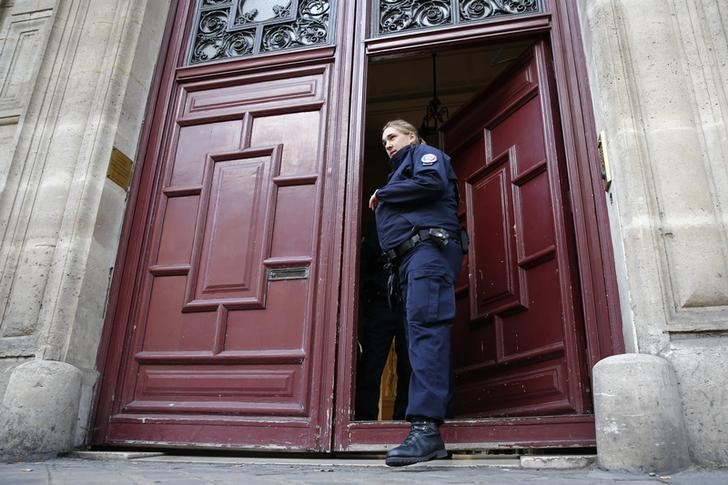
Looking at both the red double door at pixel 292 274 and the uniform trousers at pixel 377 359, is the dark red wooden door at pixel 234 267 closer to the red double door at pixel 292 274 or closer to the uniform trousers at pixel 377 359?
the red double door at pixel 292 274

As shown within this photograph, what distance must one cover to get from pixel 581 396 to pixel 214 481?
6.48 feet

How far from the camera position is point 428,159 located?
11.1 feet

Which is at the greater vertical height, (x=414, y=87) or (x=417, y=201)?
(x=414, y=87)

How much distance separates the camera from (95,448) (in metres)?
3.73

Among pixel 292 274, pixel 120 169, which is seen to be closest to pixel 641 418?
pixel 292 274

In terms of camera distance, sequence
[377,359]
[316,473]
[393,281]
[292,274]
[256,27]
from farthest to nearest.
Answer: [256,27]
[377,359]
[292,274]
[393,281]
[316,473]

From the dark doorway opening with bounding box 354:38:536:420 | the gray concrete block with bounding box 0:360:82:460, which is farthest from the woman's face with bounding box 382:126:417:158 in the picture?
the dark doorway opening with bounding box 354:38:536:420

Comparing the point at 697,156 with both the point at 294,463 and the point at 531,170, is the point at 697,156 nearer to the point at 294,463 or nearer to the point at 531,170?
the point at 531,170

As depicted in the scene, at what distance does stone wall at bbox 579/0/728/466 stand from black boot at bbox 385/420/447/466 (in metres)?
0.98

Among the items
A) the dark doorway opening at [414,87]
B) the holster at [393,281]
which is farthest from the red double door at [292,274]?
the dark doorway opening at [414,87]

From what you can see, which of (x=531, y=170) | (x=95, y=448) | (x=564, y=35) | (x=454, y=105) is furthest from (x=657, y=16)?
(x=454, y=105)

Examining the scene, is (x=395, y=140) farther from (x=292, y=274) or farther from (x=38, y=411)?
(x=38, y=411)

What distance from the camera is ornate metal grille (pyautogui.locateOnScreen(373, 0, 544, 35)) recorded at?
443cm

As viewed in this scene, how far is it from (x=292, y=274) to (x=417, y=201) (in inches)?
38.7
